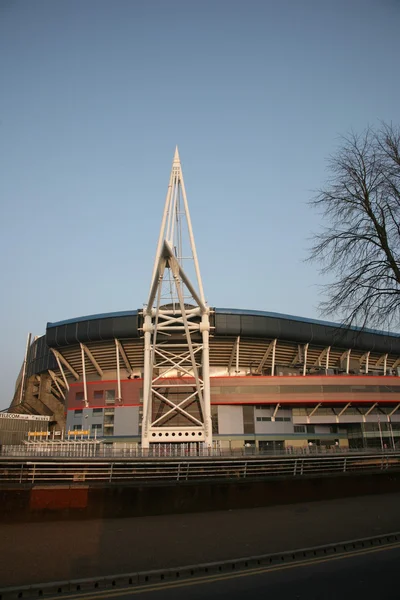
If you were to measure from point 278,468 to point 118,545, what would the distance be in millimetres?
12891

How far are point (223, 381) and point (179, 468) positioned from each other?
3356 centimetres

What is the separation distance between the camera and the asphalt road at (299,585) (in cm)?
862

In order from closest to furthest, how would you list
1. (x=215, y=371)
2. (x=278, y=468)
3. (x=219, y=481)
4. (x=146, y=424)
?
(x=219, y=481) → (x=278, y=468) → (x=146, y=424) → (x=215, y=371)

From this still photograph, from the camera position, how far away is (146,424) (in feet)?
144

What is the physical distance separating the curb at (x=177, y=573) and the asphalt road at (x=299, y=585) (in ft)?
1.72

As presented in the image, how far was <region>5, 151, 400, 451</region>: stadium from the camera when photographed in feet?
177

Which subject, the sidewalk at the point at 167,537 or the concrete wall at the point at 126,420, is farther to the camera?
the concrete wall at the point at 126,420

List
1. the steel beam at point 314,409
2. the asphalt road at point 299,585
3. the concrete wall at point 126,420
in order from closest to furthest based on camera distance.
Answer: the asphalt road at point 299,585 → the concrete wall at point 126,420 → the steel beam at point 314,409

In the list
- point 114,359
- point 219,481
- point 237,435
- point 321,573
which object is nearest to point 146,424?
point 237,435

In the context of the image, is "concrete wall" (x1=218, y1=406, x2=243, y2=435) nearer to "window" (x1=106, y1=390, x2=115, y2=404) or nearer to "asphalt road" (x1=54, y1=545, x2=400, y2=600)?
"window" (x1=106, y1=390, x2=115, y2=404)

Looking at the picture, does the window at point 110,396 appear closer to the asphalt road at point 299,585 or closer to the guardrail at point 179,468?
the guardrail at point 179,468

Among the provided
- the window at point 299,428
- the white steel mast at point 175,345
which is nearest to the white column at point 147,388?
the white steel mast at point 175,345

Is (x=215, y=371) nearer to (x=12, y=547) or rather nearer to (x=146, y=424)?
(x=146, y=424)

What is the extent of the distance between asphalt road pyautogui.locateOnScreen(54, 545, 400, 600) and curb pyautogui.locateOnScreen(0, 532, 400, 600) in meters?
0.52
